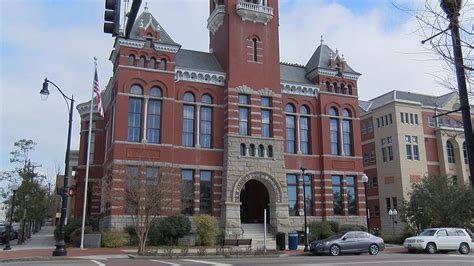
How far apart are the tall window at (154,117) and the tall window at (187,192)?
146 inches

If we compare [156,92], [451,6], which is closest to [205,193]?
[156,92]

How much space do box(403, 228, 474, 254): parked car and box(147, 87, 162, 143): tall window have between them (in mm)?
20421

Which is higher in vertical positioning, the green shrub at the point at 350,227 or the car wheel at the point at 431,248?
the green shrub at the point at 350,227

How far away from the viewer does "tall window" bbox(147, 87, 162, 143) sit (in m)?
37.6

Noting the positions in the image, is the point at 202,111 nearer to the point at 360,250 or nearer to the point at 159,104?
Answer: the point at 159,104

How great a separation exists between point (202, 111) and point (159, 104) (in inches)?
152

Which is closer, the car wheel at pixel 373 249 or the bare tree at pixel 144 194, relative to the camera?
the bare tree at pixel 144 194

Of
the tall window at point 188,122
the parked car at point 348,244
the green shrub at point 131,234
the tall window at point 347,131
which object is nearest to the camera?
the parked car at point 348,244

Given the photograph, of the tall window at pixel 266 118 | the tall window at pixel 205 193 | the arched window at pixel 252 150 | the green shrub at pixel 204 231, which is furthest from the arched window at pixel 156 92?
the green shrub at pixel 204 231

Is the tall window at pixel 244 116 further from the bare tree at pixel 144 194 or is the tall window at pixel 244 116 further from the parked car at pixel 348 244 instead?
the parked car at pixel 348 244

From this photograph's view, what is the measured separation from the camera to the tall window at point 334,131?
1739 inches

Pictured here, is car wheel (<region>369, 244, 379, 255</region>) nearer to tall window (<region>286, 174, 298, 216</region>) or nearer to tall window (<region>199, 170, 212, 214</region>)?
tall window (<region>286, 174, 298, 216</region>)

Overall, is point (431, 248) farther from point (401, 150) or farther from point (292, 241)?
point (401, 150)

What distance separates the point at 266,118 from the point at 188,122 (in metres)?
6.99
